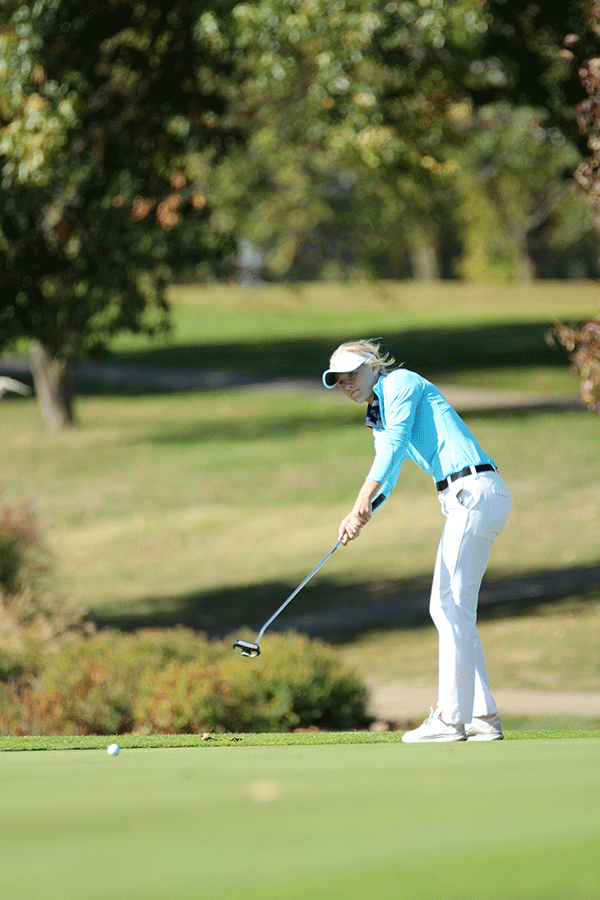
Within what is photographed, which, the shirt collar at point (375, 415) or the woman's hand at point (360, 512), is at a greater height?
the shirt collar at point (375, 415)

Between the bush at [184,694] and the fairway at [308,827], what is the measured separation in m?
3.41

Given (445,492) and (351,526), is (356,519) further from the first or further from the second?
(445,492)

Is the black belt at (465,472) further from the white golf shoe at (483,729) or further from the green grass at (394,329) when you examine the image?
the green grass at (394,329)

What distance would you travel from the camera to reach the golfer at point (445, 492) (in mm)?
5887

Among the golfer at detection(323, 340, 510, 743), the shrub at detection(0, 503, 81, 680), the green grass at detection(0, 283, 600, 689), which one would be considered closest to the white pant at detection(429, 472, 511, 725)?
the golfer at detection(323, 340, 510, 743)

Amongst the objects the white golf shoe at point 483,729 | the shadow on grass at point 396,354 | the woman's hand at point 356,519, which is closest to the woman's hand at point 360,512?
the woman's hand at point 356,519

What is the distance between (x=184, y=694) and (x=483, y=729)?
3034 millimetres

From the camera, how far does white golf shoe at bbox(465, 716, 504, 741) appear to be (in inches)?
240

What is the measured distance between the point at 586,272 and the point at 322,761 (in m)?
75.3

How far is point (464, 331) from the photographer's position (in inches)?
1906

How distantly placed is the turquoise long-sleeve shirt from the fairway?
1.31m

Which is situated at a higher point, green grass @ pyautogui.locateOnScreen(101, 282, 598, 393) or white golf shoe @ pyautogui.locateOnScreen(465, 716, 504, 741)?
white golf shoe @ pyautogui.locateOnScreen(465, 716, 504, 741)

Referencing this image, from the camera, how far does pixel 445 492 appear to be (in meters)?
5.99

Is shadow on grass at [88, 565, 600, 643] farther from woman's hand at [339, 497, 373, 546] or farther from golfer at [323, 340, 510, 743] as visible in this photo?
woman's hand at [339, 497, 373, 546]
